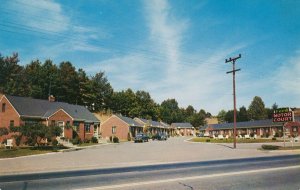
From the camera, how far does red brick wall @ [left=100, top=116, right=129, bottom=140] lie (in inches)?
2862

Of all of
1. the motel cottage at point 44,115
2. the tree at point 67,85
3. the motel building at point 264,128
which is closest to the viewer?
the motel cottage at point 44,115

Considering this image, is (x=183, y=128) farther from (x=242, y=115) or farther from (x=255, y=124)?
(x=255, y=124)

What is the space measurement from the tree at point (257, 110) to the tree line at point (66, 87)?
53848 millimetres

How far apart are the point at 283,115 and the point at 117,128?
4291cm

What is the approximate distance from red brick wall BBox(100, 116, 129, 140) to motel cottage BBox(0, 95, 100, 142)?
15.5 m

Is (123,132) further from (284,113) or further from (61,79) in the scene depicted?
(284,113)

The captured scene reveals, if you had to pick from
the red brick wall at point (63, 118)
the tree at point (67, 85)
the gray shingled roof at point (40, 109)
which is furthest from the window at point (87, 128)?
the tree at point (67, 85)

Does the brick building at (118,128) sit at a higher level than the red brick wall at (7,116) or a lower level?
lower

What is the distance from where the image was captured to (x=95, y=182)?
1289 centimetres

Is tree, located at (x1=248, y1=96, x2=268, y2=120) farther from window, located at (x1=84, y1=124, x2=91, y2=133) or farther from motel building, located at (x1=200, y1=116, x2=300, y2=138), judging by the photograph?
window, located at (x1=84, y1=124, x2=91, y2=133)

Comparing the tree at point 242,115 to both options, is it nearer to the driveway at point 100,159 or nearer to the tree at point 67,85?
the tree at point 67,85

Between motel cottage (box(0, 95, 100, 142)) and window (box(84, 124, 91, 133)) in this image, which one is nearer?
motel cottage (box(0, 95, 100, 142))

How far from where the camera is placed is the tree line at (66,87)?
87625 mm

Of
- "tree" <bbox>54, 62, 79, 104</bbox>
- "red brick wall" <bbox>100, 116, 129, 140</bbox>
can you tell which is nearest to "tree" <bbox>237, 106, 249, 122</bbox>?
"tree" <bbox>54, 62, 79, 104</bbox>
